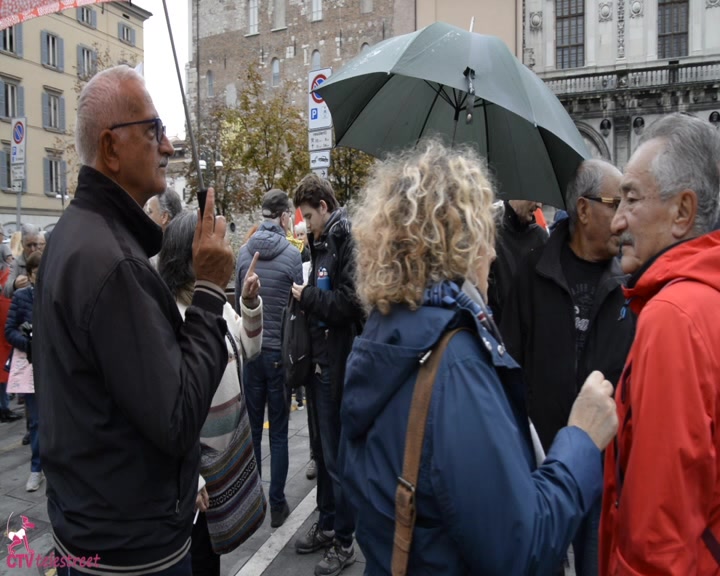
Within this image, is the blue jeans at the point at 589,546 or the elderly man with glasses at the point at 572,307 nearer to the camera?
the blue jeans at the point at 589,546

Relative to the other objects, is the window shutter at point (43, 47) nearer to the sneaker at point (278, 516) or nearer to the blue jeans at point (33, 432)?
the blue jeans at point (33, 432)

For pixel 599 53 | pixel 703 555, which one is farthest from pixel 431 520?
pixel 599 53

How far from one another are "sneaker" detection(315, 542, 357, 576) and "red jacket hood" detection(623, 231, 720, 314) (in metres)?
2.77

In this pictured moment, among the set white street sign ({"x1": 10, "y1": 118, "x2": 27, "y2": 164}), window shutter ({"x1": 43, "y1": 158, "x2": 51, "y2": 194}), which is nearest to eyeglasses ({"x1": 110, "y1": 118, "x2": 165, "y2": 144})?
white street sign ({"x1": 10, "y1": 118, "x2": 27, "y2": 164})

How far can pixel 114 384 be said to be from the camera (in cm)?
160

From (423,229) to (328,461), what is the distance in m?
2.72

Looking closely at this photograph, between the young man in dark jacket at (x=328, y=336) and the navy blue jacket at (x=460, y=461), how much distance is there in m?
2.18

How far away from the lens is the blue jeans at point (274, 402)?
4469 millimetres

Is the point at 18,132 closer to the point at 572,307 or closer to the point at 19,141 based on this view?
the point at 19,141

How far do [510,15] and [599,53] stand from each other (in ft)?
18.6

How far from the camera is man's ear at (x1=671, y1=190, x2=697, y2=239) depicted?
1783mm

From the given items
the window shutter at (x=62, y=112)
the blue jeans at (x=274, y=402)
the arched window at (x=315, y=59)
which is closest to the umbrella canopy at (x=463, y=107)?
the blue jeans at (x=274, y=402)

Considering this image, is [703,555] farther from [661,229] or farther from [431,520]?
[661,229]

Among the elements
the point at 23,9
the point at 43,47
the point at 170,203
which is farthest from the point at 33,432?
the point at 43,47
